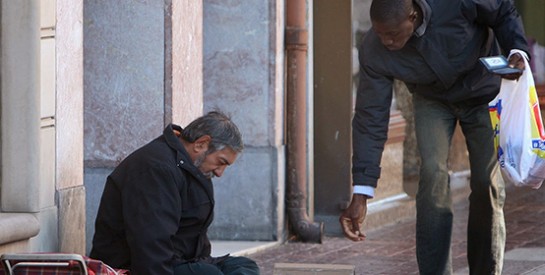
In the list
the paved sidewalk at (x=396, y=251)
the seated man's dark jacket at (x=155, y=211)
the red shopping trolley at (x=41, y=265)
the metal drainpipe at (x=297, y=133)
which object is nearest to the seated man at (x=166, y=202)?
the seated man's dark jacket at (x=155, y=211)

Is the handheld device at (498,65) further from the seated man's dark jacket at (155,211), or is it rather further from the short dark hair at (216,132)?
the seated man's dark jacket at (155,211)

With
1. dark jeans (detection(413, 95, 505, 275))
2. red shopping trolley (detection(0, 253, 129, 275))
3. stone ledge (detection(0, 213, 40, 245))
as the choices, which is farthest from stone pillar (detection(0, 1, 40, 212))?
dark jeans (detection(413, 95, 505, 275))

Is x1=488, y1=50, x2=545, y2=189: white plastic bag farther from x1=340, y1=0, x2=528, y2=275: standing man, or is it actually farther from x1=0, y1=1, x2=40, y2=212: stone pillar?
x1=0, y1=1, x2=40, y2=212: stone pillar

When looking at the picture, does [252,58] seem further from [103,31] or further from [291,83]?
[103,31]

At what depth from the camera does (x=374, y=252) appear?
28.5 feet

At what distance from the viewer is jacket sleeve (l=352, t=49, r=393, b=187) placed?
6.42 meters

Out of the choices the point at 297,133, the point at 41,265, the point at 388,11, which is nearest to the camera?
the point at 41,265

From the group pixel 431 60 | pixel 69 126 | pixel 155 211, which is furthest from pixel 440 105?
pixel 155 211

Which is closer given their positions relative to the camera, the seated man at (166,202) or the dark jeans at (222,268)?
the seated man at (166,202)

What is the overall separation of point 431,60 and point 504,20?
0.38 metres

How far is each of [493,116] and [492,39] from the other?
0.41 meters

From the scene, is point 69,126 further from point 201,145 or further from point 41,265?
point 41,265

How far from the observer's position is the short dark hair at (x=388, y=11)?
20.1 ft

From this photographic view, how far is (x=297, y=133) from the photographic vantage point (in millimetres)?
9117
